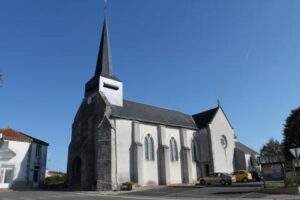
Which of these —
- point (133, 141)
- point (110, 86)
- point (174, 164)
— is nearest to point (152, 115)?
point (133, 141)

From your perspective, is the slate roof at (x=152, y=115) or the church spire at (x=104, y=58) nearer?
the slate roof at (x=152, y=115)

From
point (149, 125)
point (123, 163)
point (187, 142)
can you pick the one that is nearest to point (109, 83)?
point (149, 125)

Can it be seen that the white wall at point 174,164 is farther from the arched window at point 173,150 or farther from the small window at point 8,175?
the small window at point 8,175

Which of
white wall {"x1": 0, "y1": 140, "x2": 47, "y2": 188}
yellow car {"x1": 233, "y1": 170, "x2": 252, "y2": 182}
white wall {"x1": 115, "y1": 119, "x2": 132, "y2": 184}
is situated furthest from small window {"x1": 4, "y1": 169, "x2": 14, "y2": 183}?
yellow car {"x1": 233, "y1": 170, "x2": 252, "y2": 182}

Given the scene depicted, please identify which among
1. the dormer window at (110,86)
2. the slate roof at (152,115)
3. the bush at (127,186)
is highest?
the dormer window at (110,86)

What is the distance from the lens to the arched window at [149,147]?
34.0 metres

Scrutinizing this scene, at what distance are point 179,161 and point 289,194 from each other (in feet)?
64.5

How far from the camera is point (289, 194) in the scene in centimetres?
1770

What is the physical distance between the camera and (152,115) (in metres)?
37.8

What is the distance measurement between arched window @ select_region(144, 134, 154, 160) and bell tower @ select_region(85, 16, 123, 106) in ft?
16.7

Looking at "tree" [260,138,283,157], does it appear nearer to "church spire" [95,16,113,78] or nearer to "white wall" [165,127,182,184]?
"white wall" [165,127,182,184]

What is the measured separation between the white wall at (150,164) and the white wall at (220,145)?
27.0 ft

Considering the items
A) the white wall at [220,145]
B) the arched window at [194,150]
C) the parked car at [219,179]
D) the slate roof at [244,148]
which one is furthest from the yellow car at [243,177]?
the slate roof at [244,148]

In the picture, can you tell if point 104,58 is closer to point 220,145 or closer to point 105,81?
point 105,81
